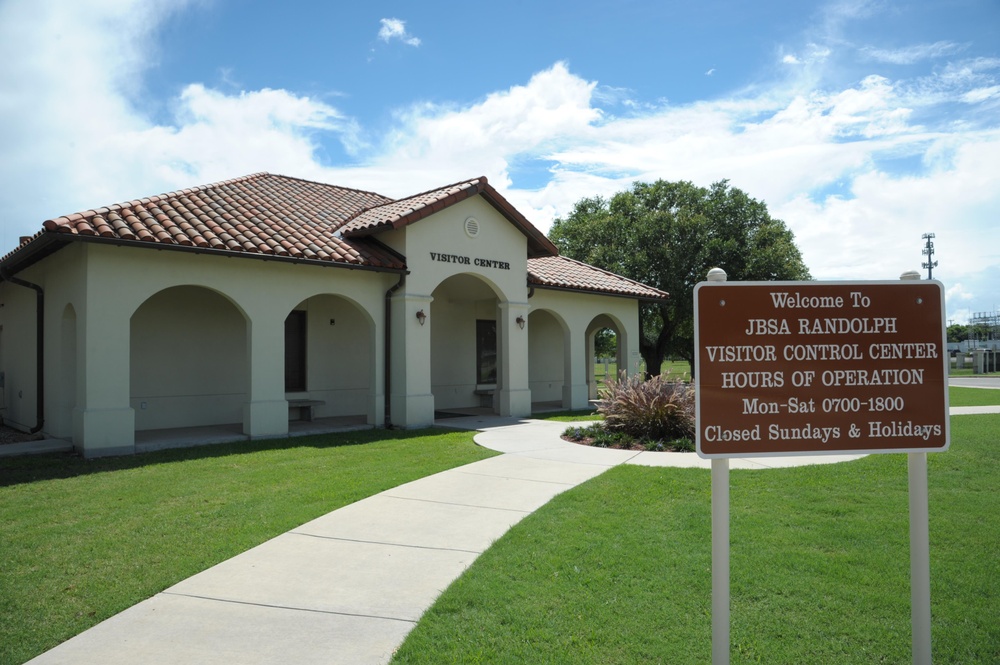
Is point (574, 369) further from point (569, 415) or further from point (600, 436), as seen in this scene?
point (600, 436)

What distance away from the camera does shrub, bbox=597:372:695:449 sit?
38.4ft

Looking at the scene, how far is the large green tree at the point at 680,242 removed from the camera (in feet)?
98.6

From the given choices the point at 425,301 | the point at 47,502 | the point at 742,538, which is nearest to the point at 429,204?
the point at 425,301

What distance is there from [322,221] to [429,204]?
280 cm

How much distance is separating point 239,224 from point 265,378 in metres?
3.02

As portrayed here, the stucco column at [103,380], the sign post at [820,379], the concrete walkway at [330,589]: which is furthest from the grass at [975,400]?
the stucco column at [103,380]

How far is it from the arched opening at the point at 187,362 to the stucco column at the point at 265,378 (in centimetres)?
87

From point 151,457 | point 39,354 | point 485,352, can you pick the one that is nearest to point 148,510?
point 151,457

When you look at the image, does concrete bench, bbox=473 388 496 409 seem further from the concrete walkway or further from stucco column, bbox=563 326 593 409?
the concrete walkway

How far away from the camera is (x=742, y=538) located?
5.72 metres

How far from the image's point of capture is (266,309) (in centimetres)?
1250

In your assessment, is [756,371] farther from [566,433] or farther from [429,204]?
[429,204]

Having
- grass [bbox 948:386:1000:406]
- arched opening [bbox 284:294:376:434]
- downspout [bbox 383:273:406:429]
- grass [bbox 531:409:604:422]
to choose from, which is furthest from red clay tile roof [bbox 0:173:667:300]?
grass [bbox 948:386:1000:406]

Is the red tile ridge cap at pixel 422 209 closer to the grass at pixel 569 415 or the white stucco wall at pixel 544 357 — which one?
the grass at pixel 569 415
